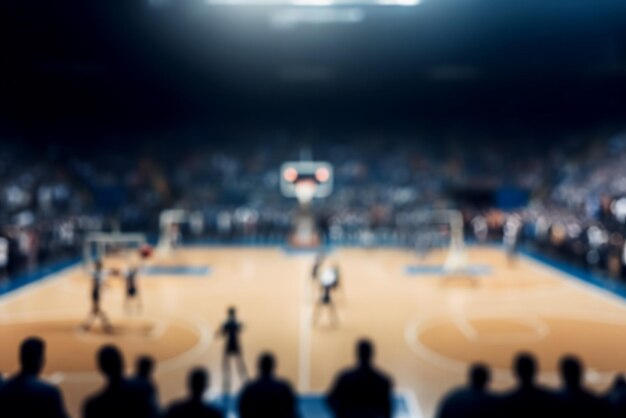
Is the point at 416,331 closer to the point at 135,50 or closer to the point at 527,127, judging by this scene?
the point at 135,50

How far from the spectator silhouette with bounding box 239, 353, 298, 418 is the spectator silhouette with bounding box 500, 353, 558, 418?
1.61 meters

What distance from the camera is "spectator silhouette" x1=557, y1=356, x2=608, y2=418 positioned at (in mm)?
4270

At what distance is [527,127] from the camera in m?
37.3

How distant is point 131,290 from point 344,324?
512 cm

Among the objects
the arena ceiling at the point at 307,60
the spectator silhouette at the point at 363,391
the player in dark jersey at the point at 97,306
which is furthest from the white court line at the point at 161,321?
the arena ceiling at the point at 307,60

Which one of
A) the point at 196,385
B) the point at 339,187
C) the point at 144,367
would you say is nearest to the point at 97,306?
the point at 144,367

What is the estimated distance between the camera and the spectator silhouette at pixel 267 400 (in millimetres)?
4496

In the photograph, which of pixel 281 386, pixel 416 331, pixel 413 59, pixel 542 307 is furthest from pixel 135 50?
pixel 281 386

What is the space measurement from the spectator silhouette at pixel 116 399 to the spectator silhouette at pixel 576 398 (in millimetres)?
3152

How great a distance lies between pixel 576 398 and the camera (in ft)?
14.4

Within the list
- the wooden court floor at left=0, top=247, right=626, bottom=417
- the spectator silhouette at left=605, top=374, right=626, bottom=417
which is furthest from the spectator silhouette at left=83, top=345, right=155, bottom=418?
the wooden court floor at left=0, top=247, right=626, bottom=417

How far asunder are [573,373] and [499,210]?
1177 inches

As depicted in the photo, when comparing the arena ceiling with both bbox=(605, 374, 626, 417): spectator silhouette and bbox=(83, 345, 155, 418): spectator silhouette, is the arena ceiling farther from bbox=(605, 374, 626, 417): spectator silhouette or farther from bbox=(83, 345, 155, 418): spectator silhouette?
bbox=(83, 345, 155, 418): spectator silhouette

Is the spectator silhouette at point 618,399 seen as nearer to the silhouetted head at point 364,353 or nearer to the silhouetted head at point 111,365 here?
the silhouetted head at point 364,353
